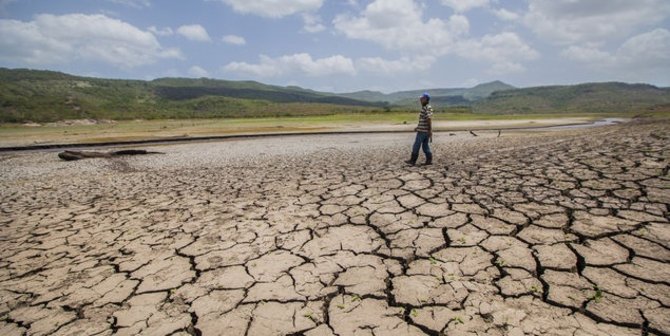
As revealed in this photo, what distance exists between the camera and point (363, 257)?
3.36 m

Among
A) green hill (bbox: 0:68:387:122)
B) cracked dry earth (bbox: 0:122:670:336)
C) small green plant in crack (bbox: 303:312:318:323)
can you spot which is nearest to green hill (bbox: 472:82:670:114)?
green hill (bbox: 0:68:387:122)

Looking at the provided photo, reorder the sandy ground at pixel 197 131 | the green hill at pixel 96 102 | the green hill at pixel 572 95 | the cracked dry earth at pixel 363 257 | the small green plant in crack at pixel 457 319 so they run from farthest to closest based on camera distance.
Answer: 1. the green hill at pixel 572 95
2. the green hill at pixel 96 102
3. the sandy ground at pixel 197 131
4. the cracked dry earth at pixel 363 257
5. the small green plant in crack at pixel 457 319

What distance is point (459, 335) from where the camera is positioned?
7.20ft

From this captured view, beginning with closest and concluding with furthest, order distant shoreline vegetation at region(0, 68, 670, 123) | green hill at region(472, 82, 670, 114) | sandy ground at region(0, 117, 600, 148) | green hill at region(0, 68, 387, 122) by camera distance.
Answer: sandy ground at region(0, 117, 600, 148), green hill at region(0, 68, 387, 122), distant shoreline vegetation at region(0, 68, 670, 123), green hill at region(472, 82, 670, 114)

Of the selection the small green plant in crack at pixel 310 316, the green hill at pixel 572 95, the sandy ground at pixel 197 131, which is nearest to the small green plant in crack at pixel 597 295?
the small green plant in crack at pixel 310 316

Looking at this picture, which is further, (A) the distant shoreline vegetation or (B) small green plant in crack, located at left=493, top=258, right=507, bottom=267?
(A) the distant shoreline vegetation

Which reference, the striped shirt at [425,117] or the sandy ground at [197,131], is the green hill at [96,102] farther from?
the striped shirt at [425,117]

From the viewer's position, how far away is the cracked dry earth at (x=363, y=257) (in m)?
2.44

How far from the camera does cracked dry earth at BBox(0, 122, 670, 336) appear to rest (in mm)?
2436

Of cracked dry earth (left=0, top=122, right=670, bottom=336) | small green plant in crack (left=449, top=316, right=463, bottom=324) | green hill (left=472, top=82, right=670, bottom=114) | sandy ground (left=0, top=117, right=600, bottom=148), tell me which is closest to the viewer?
small green plant in crack (left=449, top=316, right=463, bottom=324)

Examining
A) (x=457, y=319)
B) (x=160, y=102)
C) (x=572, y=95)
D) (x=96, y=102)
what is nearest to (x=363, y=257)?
(x=457, y=319)

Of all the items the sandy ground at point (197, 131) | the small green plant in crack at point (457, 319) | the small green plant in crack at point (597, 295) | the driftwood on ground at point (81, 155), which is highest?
the sandy ground at point (197, 131)

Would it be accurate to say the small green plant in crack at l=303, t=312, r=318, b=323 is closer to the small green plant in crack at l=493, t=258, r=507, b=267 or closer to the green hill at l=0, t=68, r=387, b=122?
the small green plant in crack at l=493, t=258, r=507, b=267

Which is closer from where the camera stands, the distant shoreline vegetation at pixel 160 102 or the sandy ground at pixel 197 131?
the sandy ground at pixel 197 131
